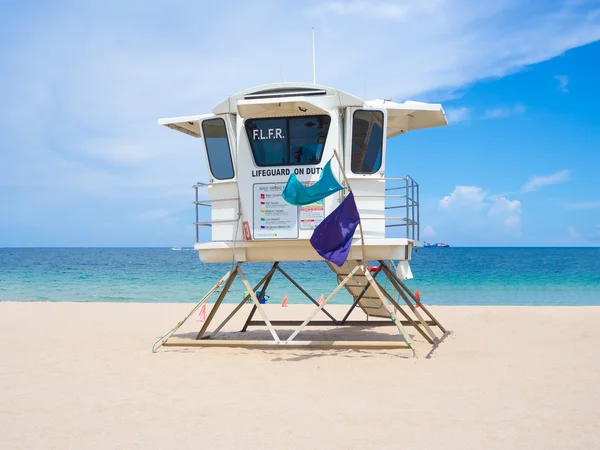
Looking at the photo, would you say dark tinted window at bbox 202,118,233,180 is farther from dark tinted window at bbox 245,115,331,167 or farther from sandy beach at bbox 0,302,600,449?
sandy beach at bbox 0,302,600,449

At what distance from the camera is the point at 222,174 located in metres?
12.3

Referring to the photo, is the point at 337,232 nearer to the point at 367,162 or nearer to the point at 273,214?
the point at 273,214

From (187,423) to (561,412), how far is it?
4591 millimetres

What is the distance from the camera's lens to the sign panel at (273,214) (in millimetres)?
11648

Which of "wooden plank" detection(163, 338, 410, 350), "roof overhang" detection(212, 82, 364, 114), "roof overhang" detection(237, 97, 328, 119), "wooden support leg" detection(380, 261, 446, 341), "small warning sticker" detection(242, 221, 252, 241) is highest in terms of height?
"roof overhang" detection(212, 82, 364, 114)

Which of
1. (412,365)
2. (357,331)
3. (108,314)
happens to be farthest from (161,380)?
(108,314)

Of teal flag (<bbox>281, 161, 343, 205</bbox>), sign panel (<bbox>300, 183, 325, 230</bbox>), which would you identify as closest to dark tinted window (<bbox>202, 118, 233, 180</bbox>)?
sign panel (<bbox>300, 183, 325, 230</bbox>)

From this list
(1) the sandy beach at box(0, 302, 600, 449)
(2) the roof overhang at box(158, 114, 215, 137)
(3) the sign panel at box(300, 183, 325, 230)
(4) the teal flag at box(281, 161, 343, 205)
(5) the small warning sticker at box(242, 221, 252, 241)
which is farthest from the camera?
(2) the roof overhang at box(158, 114, 215, 137)

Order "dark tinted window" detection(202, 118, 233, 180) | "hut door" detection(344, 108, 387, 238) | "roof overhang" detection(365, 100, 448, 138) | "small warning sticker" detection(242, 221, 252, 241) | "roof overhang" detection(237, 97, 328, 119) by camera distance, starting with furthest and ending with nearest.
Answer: "dark tinted window" detection(202, 118, 233, 180) < "roof overhang" detection(365, 100, 448, 138) < "small warning sticker" detection(242, 221, 252, 241) < "hut door" detection(344, 108, 387, 238) < "roof overhang" detection(237, 97, 328, 119)

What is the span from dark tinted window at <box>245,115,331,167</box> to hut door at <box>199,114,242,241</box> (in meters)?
0.47

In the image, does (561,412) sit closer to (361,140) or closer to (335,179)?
(335,179)

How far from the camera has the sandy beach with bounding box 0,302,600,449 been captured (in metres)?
6.65

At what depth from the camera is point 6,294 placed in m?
36.7

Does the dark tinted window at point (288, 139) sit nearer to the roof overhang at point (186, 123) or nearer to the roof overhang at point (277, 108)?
the roof overhang at point (277, 108)
